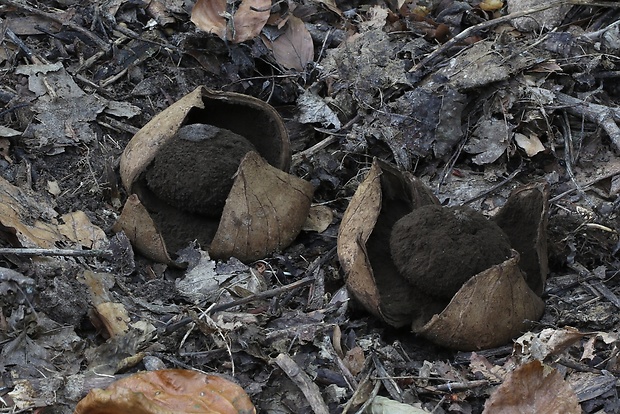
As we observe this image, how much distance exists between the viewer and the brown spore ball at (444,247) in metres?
3.48

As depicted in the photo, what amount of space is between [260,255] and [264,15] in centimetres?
175

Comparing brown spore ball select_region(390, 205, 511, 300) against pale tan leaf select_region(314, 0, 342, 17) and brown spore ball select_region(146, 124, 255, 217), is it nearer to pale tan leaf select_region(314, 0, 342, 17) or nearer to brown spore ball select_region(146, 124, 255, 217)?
brown spore ball select_region(146, 124, 255, 217)

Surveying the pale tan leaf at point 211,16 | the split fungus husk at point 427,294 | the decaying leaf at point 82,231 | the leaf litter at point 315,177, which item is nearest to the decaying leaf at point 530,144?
the leaf litter at point 315,177

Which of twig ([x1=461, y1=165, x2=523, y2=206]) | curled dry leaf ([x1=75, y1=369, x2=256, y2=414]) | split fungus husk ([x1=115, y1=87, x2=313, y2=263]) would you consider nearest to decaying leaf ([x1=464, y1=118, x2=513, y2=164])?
twig ([x1=461, y1=165, x2=523, y2=206])

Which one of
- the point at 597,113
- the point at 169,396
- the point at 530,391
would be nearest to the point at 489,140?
the point at 597,113

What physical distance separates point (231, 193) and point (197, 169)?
0.25m

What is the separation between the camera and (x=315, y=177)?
4.68 metres

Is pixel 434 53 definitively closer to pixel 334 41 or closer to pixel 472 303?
pixel 334 41

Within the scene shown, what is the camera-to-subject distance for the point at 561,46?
484 centimetres

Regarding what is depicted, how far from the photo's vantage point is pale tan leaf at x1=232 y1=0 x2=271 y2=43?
5.16 metres

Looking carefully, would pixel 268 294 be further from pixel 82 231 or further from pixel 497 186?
pixel 497 186

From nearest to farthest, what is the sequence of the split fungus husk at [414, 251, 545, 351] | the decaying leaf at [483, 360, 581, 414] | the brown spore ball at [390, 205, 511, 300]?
the decaying leaf at [483, 360, 581, 414]
the split fungus husk at [414, 251, 545, 351]
the brown spore ball at [390, 205, 511, 300]

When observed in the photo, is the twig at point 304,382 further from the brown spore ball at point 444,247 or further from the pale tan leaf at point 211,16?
the pale tan leaf at point 211,16

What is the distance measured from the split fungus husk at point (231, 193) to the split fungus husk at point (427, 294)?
1.38ft
